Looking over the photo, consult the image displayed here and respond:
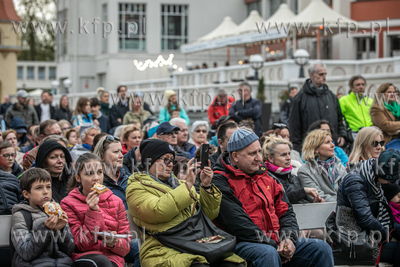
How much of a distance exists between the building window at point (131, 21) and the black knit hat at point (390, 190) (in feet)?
102

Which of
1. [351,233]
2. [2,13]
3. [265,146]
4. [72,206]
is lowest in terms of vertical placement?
[351,233]

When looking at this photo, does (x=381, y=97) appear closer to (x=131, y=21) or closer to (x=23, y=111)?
(x=23, y=111)

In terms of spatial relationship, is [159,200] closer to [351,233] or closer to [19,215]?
[19,215]

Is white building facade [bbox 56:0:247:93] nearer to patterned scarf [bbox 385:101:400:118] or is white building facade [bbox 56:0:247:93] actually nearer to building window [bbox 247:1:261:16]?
building window [bbox 247:1:261:16]

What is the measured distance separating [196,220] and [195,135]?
4.12 metres

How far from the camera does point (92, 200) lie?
15.1 ft

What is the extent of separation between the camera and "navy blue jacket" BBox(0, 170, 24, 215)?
5217 millimetres

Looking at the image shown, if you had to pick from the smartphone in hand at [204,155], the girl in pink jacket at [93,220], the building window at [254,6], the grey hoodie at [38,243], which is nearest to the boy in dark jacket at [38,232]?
the grey hoodie at [38,243]

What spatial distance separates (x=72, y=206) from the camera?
482 cm

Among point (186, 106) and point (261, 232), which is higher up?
point (186, 106)

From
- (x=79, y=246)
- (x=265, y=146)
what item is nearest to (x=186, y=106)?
(x=265, y=146)

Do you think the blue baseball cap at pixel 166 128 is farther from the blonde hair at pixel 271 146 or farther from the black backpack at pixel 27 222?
the black backpack at pixel 27 222

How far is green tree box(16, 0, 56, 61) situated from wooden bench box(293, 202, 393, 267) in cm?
4833

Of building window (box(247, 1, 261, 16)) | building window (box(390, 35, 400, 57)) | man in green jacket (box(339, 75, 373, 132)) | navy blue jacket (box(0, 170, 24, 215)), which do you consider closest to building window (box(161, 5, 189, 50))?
building window (box(247, 1, 261, 16))
